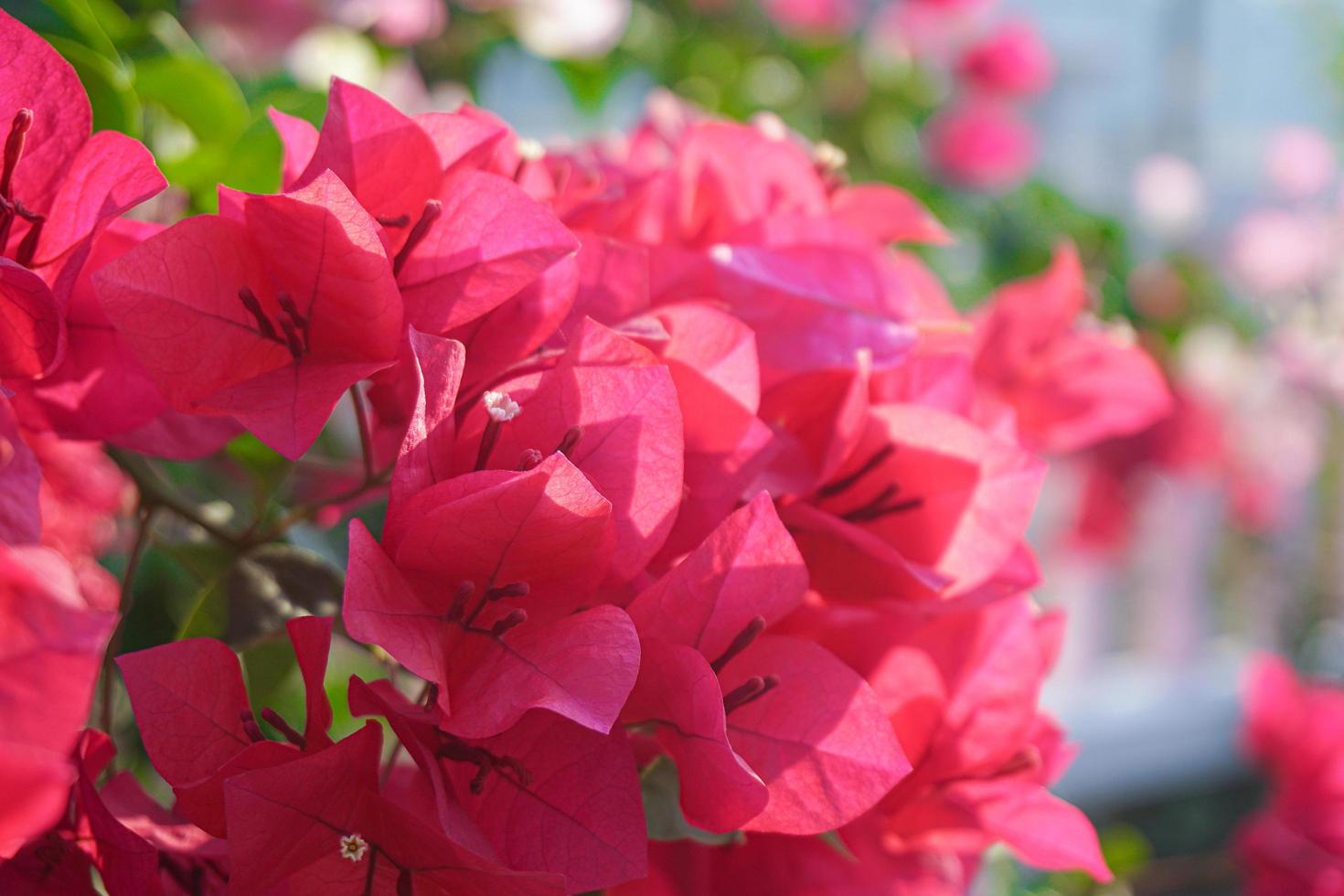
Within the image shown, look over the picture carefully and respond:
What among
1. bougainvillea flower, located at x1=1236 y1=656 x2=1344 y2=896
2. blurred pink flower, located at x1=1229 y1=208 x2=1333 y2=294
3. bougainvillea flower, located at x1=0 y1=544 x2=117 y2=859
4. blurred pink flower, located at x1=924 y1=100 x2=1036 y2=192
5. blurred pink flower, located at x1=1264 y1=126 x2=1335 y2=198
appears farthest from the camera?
blurred pink flower, located at x1=1264 y1=126 x2=1335 y2=198

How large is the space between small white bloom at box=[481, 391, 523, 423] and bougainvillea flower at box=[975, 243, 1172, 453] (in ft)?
0.72

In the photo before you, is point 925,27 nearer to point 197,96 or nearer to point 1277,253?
point 1277,253

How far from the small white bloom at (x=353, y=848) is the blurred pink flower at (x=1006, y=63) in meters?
1.35

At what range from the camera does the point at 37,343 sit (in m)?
0.23

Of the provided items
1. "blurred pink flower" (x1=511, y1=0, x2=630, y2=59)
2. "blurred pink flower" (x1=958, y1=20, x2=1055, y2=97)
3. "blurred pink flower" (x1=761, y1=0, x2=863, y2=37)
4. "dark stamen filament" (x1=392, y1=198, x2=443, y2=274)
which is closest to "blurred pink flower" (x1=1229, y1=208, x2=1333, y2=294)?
"blurred pink flower" (x1=958, y1=20, x2=1055, y2=97)

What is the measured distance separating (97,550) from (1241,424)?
1620 mm

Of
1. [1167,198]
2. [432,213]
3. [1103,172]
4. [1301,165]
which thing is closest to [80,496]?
[432,213]

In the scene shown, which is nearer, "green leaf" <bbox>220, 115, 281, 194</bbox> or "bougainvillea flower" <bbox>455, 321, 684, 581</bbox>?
"bougainvillea flower" <bbox>455, 321, 684, 581</bbox>

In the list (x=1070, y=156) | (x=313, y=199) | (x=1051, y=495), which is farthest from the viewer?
(x=1070, y=156)

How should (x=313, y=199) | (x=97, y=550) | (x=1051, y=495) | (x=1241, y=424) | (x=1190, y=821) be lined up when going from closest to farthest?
1. (x=313, y=199)
2. (x=97, y=550)
3. (x=1190, y=821)
4. (x=1241, y=424)
5. (x=1051, y=495)

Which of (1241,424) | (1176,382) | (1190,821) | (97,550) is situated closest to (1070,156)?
(1241,424)

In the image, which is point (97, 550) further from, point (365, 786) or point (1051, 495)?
point (1051, 495)

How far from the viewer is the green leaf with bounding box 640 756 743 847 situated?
265mm

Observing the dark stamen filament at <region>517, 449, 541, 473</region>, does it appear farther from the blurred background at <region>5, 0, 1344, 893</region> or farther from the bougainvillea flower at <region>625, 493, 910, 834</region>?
the blurred background at <region>5, 0, 1344, 893</region>
